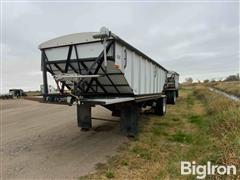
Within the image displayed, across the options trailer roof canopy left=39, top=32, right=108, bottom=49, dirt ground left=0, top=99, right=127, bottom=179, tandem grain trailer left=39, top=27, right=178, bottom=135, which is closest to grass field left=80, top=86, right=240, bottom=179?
dirt ground left=0, top=99, right=127, bottom=179

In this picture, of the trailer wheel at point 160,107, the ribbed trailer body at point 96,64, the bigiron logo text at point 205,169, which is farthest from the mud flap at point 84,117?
the trailer wheel at point 160,107

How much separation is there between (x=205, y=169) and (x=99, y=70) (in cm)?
345

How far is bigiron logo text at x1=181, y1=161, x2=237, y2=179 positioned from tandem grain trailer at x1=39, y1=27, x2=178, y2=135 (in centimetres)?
205

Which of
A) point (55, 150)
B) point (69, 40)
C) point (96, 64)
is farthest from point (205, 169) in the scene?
point (69, 40)

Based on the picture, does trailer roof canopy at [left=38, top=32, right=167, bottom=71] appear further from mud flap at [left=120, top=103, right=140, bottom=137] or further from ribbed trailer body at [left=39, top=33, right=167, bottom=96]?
mud flap at [left=120, top=103, right=140, bottom=137]

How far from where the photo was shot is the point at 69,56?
640 centimetres

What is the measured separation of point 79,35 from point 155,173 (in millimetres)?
3769

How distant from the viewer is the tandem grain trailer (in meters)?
5.54

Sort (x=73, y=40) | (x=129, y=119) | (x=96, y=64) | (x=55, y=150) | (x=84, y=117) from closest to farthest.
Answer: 1. (x=96, y=64)
2. (x=73, y=40)
3. (x=55, y=150)
4. (x=129, y=119)
5. (x=84, y=117)

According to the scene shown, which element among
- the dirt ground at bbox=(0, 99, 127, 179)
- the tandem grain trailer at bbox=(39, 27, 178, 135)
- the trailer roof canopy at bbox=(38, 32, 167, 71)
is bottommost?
the dirt ground at bbox=(0, 99, 127, 179)

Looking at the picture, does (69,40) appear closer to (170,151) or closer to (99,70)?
(99,70)

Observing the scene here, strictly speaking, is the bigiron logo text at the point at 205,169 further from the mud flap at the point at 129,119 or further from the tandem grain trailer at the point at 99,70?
the mud flap at the point at 129,119

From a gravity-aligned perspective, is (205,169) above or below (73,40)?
below

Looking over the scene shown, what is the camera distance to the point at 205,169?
4266mm
